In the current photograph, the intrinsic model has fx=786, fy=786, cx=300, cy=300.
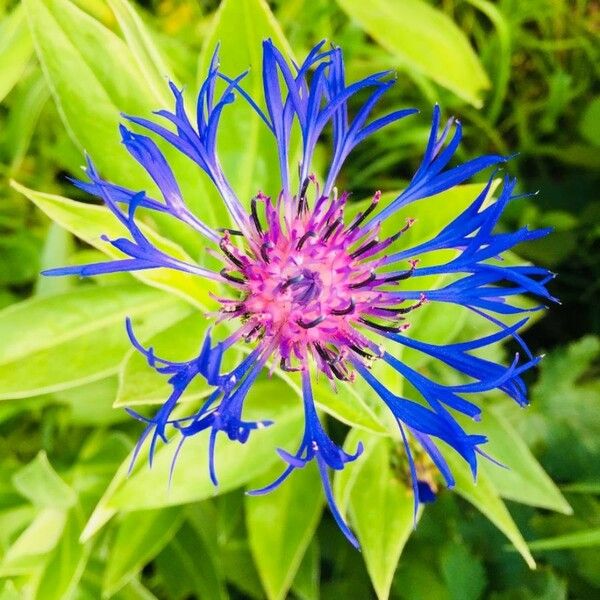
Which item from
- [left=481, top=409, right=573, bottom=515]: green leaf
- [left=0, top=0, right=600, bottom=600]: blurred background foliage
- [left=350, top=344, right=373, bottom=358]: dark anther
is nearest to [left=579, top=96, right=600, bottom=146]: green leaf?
[left=0, top=0, right=600, bottom=600]: blurred background foliage

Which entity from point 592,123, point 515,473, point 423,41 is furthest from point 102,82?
point 592,123

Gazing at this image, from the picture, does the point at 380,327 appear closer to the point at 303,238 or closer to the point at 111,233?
the point at 303,238

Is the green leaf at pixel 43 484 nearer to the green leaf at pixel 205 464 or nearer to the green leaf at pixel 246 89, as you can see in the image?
the green leaf at pixel 205 464

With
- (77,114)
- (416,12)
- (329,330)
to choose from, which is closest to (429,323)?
(329,330)

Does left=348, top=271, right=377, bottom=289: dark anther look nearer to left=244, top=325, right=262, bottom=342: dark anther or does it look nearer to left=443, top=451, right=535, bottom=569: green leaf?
left=244, top=325, right=262, bottom=342: dark anther

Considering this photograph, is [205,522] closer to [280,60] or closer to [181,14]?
[280,60]

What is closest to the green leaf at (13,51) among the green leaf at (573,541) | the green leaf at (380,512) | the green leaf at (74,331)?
the green leaf at (74,331)
